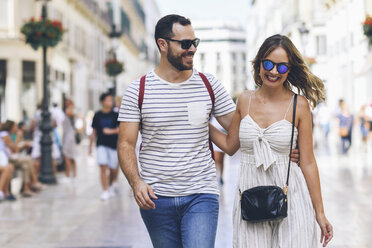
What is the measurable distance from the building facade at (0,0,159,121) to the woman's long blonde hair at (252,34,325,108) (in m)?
13.7

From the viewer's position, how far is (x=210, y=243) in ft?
13.2

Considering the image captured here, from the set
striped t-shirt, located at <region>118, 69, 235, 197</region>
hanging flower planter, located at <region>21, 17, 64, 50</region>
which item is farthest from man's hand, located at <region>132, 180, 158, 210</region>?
hanging flower planter, located at <region>21, 17, 64, 50</region>

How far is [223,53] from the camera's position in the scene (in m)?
154

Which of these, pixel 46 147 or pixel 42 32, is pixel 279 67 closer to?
pixel 46 147

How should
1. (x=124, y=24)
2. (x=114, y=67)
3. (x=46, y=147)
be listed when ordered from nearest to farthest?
(x=46, y=147) → (x=114, y=67) → (x=124, y=24)

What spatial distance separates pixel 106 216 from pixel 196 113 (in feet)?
19.5

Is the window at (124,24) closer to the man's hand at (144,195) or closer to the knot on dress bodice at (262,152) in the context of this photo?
the man's hand at (144,195)

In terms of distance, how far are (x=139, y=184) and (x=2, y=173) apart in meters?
7.89

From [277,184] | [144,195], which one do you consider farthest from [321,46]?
[144,195]

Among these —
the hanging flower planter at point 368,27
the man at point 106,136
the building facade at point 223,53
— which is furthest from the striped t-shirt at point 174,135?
the building facade at point 223,53

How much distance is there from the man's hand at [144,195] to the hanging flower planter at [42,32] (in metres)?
11.7

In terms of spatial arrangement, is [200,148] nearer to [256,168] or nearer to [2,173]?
[256,168]

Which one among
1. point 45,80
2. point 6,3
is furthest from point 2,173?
point 6,3

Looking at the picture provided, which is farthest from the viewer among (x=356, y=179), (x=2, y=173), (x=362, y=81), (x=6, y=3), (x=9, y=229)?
(x=362, y=81)
